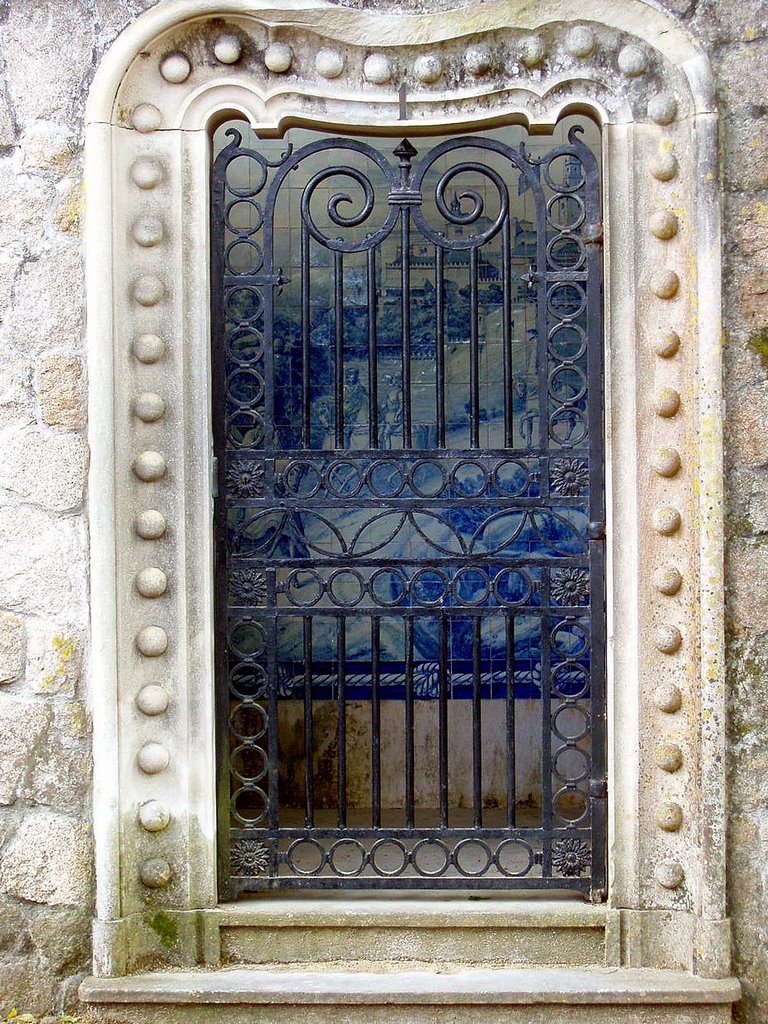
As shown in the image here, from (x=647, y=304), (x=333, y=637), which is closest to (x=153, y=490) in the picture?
(x=647, y=304)

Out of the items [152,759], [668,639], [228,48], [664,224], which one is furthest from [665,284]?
[152,759]

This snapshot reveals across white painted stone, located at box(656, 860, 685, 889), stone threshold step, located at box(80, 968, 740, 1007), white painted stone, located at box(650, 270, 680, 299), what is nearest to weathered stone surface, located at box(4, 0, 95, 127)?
white painted stone, located at box(650, 270, 680, 299)

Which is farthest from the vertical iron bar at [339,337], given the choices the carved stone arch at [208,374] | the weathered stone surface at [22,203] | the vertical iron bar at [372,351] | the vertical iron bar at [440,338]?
the weathered stone surface at [22,203]

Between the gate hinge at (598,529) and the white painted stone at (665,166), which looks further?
the gate hinge at (598,529)

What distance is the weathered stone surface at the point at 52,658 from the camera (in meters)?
3.17

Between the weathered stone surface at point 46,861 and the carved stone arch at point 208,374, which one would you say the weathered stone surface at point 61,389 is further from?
the weathered stone surface at point 46,861

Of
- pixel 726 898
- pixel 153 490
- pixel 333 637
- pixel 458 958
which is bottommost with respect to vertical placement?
pixel 458 958

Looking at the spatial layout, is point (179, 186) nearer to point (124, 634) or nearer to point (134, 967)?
point (124, 634)

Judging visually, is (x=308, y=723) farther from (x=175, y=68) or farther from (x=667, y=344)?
(x=175, y=68)

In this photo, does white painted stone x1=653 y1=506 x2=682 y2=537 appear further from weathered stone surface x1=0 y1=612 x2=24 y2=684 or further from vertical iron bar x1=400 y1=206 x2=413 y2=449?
weathered stone surface x1=0 y1=612 x2=24 y2=684

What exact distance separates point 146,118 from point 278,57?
41 centimetres

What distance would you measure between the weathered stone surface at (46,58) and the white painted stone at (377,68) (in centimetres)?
78

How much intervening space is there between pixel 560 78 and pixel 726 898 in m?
2.36

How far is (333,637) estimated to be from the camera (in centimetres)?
541
